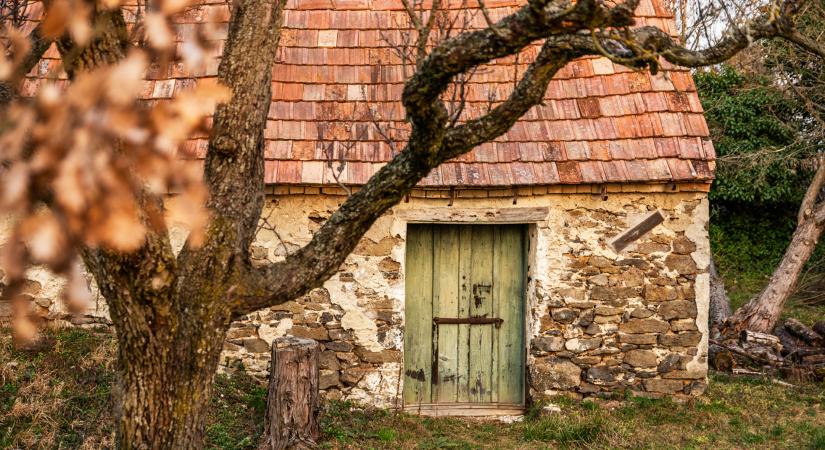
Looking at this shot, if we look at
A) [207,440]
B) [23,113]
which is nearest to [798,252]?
[207,440]

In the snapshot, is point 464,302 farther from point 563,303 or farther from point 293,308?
point 293,308

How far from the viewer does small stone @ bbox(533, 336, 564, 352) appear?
21.7 ft

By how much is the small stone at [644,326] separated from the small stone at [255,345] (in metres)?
3.12

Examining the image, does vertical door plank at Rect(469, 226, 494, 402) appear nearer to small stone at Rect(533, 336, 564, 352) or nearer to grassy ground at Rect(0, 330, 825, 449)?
grassy ground at Rect(0, 330, 825, 449)

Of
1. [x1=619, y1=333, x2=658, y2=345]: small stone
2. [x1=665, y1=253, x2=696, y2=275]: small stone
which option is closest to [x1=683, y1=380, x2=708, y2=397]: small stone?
[x1=619, y1=333, x2=658, y2=345]: small stone

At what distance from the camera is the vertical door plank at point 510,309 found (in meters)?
6.94

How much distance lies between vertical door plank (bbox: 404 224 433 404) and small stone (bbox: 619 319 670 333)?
1.75 m

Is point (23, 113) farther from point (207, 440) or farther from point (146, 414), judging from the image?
point (207, 440)

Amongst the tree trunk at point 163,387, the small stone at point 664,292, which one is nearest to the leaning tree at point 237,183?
the tree trunk at point 163,387

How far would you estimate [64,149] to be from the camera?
4.68 ft

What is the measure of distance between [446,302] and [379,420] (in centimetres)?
126

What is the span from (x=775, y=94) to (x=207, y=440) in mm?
10352

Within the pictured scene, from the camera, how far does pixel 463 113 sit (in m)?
6.72

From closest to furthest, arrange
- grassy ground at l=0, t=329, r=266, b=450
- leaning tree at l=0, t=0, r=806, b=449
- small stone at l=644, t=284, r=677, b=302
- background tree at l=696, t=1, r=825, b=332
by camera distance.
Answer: leaning tree at l=0, t=0, r=806, b=449, grassy ground at l=0, t=329, r=266, b=450, small stone at l=644, t=284, r=677, b=302, background tree at l=696, t=1, r=825, b=332
